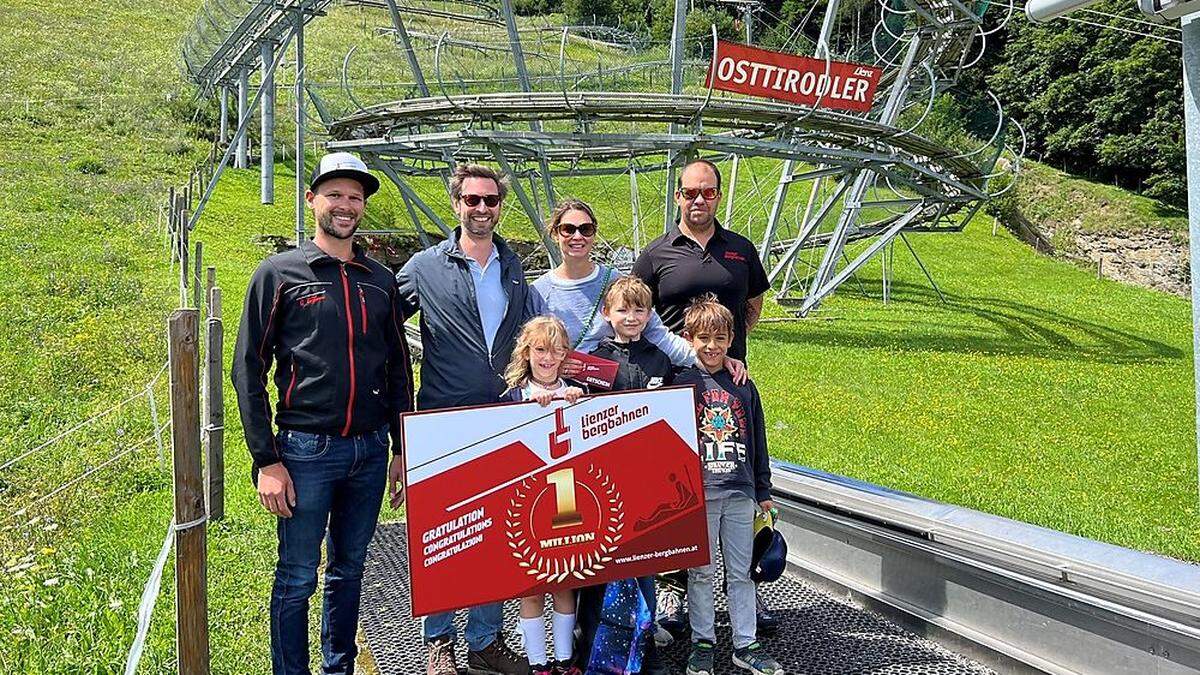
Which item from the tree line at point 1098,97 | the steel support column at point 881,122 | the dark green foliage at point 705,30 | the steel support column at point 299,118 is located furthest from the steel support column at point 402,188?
the tree line at point 1098,97

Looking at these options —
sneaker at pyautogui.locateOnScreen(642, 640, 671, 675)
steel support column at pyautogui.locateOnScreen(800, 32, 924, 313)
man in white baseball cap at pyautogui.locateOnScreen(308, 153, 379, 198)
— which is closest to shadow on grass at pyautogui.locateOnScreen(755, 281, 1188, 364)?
steel support column at pyautogui.locateOnScreen(800, 32, 924, 313)

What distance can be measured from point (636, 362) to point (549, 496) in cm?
74

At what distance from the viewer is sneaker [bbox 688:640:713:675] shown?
13.3ft

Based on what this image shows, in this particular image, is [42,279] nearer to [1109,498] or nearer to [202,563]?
[202,563]

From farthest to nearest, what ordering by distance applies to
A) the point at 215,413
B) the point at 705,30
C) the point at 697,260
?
the point at 705,30 < the point at 215,413 < the point at 697,260

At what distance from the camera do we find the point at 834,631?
15.1 feet

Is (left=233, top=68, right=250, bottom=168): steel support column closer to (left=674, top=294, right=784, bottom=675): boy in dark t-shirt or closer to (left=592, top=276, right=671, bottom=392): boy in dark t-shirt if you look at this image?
(left=592, top=276, right=671, bottom=392): boy in dark t-shirt

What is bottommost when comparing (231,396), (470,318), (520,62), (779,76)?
(231,396)

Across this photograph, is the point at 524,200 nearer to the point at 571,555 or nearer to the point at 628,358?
the point at 628,358

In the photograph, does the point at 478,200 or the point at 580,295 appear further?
the point at 580,295

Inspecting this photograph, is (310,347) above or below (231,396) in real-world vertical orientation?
above

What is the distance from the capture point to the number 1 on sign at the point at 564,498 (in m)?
3.78

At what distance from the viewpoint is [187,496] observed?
324cm

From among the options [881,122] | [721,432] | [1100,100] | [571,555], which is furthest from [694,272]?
[1100,100]
